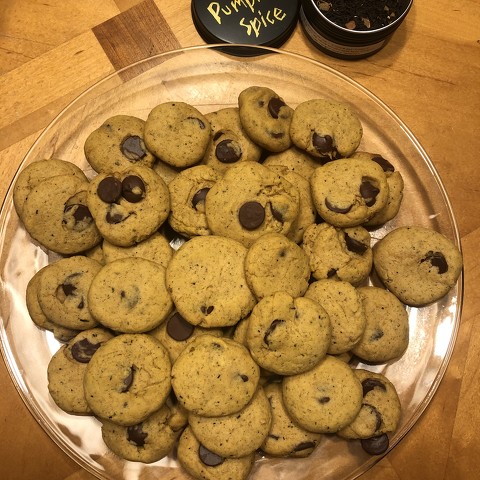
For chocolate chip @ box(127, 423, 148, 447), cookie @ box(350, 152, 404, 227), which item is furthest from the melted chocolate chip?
cookie @ box(350, 152, 404, 227)

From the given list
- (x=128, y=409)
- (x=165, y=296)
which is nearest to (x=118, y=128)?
(x=165, y=296)

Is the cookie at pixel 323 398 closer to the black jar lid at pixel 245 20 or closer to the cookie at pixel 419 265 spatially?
the cookie at pixel 419 265

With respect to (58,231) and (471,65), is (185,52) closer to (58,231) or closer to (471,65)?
(58,231)

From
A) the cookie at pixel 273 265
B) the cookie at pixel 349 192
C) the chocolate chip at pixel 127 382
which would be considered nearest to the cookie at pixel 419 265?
the cookie at pixel 349 192

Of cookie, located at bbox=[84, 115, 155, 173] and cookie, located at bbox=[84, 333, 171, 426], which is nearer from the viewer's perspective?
cookie, located at bbox=[84, 333, 171, 426]

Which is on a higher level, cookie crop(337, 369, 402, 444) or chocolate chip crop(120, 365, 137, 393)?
chocolate chip crop(120, 365, 137, 393)

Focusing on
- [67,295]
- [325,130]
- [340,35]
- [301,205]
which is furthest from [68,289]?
[340,35]

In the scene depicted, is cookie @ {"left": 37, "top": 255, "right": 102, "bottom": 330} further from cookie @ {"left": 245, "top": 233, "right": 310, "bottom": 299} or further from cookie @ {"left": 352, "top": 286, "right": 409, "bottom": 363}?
cookie @ {"left": 352, "top": 286, "right": 409, "bottom": 363}
